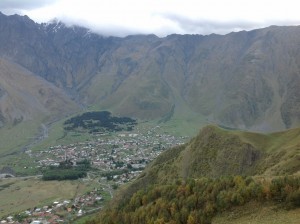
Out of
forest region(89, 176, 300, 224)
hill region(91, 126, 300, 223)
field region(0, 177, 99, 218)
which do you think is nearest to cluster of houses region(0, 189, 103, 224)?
field region(0, 177, 99, 218)

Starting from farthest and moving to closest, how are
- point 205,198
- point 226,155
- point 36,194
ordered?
point 36,194 → point 226,155 → point 205,198

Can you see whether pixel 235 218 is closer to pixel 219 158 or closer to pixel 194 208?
pixel 194 208

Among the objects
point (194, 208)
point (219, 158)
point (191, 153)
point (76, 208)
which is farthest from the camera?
point (76, 208)

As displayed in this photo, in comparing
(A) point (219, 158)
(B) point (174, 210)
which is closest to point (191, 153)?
(A) point (219, 158)

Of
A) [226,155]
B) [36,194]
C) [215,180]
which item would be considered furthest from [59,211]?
[215,180]

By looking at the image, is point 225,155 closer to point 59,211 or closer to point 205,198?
point 205,198

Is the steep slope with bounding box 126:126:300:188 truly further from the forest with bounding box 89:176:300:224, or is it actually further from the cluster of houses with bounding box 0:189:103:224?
the cluster of houses with bounding box 0:189:103:224
